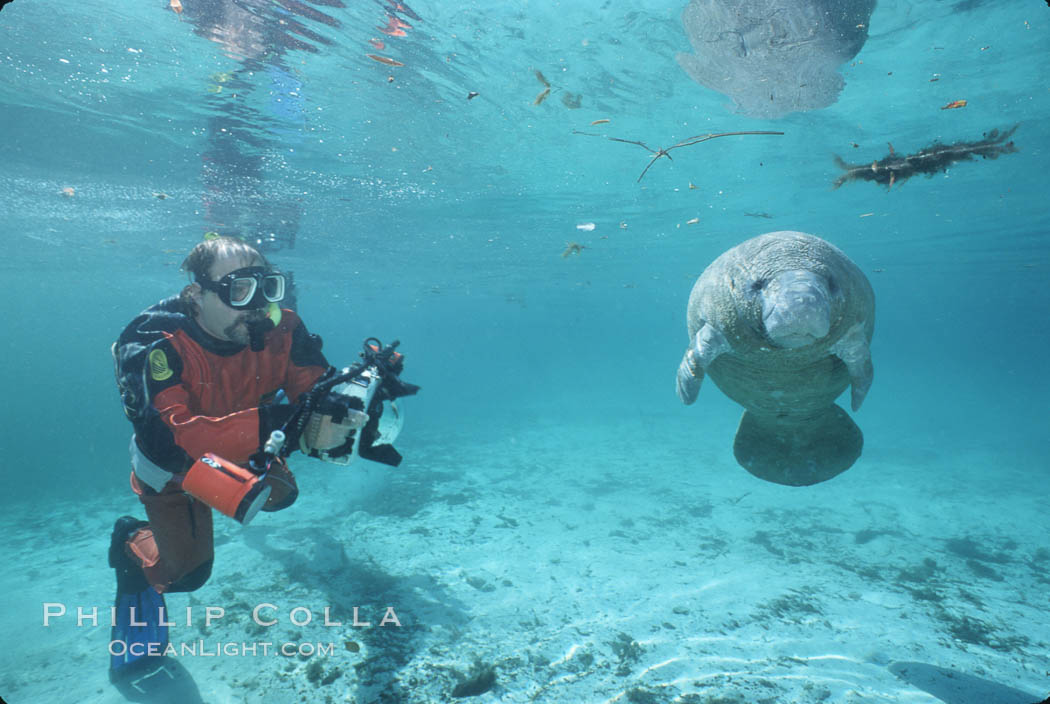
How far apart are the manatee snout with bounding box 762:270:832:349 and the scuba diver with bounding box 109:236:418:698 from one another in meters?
2.43

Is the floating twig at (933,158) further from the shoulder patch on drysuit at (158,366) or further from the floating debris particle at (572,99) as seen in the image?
the floating debris particle at (572,99)

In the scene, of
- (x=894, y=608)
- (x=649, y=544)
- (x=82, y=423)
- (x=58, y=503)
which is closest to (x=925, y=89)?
(x=894, y=608)

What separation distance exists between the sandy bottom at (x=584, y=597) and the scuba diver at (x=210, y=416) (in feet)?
3.97

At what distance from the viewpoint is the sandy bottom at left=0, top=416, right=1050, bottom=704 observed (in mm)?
4348

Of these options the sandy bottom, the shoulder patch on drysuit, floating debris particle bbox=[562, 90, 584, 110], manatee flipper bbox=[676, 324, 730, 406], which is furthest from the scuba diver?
floating debris particle bbox=[562, 90, 584, 110]

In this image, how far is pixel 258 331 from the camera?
3389 mm

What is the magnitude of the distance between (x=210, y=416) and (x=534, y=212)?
15.6 meters

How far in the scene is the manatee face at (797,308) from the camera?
3.08 metres

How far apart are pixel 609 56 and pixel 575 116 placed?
214cm

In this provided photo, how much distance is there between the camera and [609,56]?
28.1 ft

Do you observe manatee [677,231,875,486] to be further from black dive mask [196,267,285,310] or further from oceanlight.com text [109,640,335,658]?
oceanlight.com text [109,640,335,658]

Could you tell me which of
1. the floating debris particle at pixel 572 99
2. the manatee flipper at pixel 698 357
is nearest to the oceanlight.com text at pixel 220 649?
the manatee flipper at pixel 698 357

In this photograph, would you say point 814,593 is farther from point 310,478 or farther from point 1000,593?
point 310,478

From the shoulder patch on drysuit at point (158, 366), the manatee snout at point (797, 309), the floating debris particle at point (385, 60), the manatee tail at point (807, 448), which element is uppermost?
the floating debris particle at point (385, 60)
